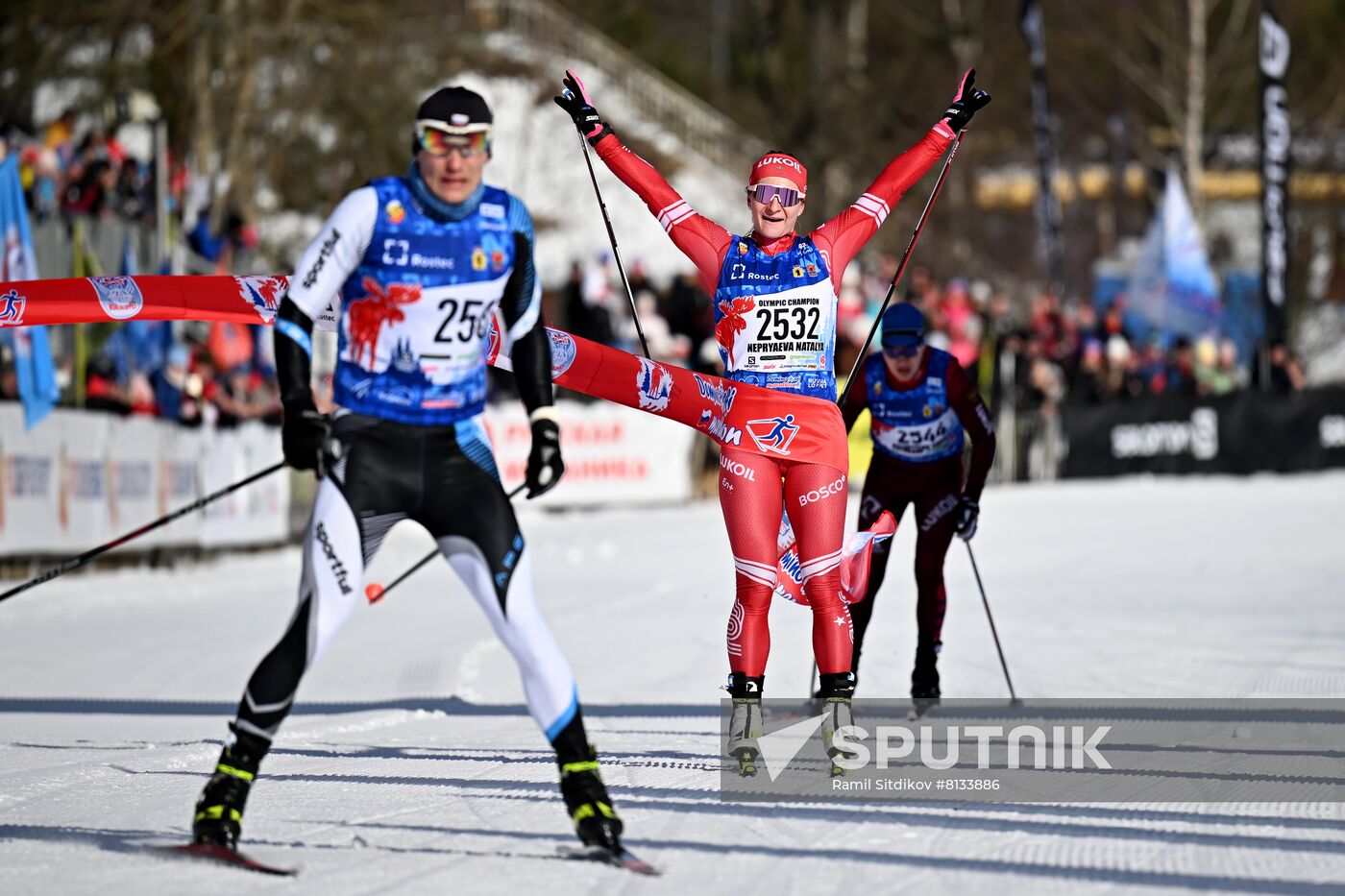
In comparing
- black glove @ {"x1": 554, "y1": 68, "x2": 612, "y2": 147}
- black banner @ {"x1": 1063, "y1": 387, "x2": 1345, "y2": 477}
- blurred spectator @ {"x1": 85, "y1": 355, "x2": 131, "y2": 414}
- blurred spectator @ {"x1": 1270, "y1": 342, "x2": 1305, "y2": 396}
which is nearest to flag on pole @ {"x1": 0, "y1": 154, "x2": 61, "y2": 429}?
blurred spectator @ {"x1": 85, "y1": 355, "x2": 131, "y2": 414}

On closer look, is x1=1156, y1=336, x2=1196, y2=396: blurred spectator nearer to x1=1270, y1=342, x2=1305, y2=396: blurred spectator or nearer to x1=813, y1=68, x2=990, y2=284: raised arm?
x1=1270, y1=342, x2=1305, y2=396: blurred spectator

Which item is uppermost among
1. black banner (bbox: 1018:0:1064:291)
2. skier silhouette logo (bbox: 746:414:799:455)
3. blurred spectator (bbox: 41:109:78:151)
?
black banner (bbox: 1018:0:1064:291)

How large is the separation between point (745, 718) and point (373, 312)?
2729 mm

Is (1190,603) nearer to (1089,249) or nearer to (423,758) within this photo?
(423,758)

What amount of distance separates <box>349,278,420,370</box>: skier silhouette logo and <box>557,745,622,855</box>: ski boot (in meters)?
1.33

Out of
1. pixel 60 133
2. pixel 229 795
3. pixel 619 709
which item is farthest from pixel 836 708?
pixel 60 133

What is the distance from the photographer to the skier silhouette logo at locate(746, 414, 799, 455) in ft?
25.8

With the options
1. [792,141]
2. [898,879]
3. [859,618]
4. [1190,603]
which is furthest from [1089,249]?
[898,879]

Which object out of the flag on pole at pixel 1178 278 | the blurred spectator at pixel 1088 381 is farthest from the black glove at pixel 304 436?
the flag on pole at pixel 1178 278

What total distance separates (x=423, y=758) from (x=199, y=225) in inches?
578

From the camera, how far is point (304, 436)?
221 inches

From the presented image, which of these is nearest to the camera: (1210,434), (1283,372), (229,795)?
(229,795)

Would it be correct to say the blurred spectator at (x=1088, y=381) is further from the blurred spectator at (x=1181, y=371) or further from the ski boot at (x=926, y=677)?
the ski boot at (x=926, y=677)

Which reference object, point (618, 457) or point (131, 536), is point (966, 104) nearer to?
point (131, 536)
